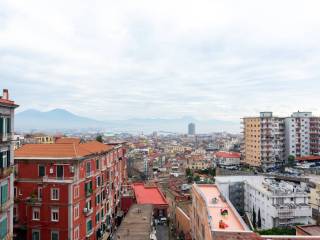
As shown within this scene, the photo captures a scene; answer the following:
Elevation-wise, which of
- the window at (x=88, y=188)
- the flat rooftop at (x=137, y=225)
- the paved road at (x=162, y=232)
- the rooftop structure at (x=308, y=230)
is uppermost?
the window at (x=88, y=188)

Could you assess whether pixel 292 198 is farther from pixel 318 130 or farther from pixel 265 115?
pixel 318 130

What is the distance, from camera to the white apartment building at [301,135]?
80250 millimetres

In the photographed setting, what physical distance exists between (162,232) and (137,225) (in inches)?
361

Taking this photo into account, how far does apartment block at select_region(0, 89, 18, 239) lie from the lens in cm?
1691

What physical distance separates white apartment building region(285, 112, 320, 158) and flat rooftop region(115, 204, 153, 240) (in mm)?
57306

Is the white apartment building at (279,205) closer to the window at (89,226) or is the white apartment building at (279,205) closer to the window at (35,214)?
the window at (89,226)

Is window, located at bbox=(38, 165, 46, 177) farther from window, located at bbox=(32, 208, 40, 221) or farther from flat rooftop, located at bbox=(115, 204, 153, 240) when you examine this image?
flat rooftop, located at bbox=(115, 204, 153, 240)

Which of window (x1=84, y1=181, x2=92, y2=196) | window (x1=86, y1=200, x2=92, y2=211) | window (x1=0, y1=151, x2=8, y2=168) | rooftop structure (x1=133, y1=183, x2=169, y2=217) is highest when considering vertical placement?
window (x1=0, y1=151, x2=8, y2=168)

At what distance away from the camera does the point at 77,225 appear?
26.9 meters

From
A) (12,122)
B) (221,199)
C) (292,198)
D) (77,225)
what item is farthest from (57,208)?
(292,198)

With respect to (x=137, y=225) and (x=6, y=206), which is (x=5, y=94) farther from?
→ (x=137, y=225)

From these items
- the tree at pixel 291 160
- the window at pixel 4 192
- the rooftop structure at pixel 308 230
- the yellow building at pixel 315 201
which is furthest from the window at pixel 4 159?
the tree at pixel 291 160

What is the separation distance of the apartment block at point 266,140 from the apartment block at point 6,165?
6696 centimetres

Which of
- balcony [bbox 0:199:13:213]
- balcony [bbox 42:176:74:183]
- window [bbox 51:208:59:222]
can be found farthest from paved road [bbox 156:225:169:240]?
balcony [bbox 0:199:13:213]
